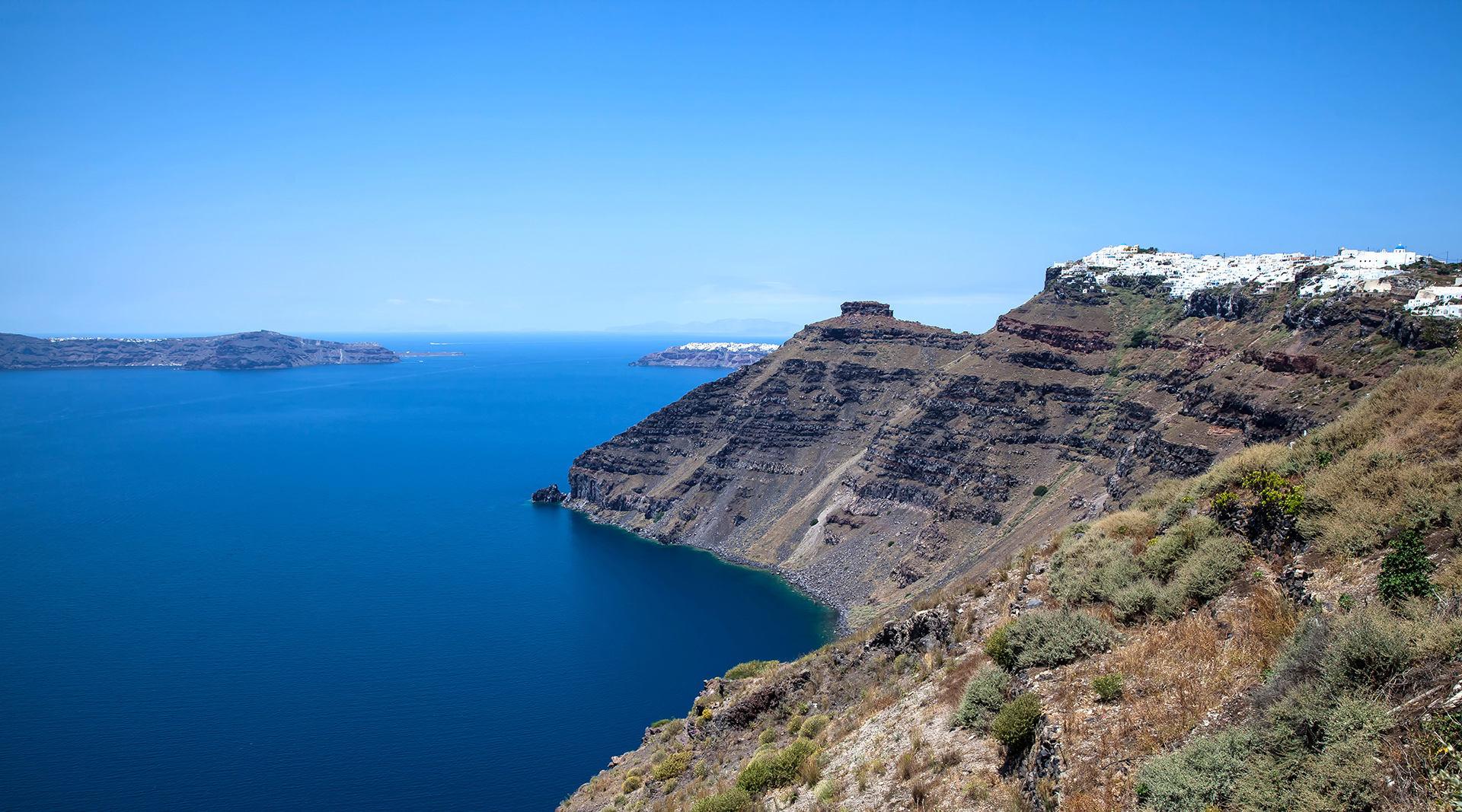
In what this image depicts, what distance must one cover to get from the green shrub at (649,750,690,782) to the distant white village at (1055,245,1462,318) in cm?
6716

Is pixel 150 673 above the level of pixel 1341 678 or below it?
below

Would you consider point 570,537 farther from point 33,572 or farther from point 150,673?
point 33,572

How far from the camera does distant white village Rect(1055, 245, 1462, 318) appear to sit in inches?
2352

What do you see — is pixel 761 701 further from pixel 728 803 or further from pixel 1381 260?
pixel 1381 260

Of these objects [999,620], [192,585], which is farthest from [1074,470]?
[192,585]

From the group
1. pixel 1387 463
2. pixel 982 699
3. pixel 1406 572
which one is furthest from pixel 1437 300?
pixel 982 699

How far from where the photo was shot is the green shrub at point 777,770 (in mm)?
19000

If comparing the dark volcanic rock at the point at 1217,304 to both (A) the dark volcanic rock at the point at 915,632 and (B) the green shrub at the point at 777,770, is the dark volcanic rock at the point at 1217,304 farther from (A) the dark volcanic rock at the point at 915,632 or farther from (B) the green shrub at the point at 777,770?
(B) the green shrub at the point at 777,770

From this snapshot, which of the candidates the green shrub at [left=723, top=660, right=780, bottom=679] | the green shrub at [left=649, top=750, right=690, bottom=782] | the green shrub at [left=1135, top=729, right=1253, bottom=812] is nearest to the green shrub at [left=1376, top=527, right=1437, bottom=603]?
the green shrub at [left=1135, top=729, right=1253, bottom=812]

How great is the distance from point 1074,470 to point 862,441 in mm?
37045

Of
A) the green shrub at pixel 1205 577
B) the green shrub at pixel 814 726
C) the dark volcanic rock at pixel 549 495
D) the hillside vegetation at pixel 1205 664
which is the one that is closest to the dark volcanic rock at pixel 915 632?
the hillside vegetation at pixel 1205 664

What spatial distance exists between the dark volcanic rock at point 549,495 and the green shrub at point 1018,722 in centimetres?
13191

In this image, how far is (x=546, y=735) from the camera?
59.8 metres

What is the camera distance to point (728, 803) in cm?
1891
